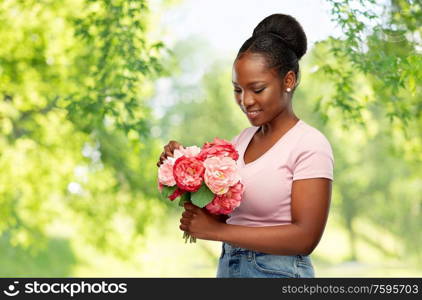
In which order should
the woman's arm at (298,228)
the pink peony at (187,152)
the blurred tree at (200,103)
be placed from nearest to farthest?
the woman's arm at (298,228)
the pink peony at (187,152)
the blurred tree at (200,103)

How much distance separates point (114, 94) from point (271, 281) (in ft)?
14.1

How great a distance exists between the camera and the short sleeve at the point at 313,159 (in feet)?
7.35

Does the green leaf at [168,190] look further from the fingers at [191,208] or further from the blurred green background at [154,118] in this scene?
the blurred green background at [154,118]

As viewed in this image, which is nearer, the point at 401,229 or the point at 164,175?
the point at 164,175

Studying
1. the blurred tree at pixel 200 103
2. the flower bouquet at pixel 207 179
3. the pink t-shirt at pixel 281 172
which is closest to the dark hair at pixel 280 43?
the pink t-shirt at pixel 281 172

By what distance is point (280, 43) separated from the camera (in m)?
2.46

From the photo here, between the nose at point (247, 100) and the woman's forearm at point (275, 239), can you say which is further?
the nose at point (247, 100)

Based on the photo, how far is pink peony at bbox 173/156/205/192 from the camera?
2.32 metres

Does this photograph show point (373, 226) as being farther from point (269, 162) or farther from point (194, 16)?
point (269, 162)

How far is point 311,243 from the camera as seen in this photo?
2.25 meters

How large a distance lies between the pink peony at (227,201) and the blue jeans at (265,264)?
0.17 m

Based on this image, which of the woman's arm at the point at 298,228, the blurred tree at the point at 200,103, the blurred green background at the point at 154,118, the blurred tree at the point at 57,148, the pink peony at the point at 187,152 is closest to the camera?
the woman's arm at the point at 298,228

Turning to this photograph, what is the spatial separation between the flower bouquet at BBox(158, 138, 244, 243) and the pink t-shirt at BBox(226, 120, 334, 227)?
0.07 metres

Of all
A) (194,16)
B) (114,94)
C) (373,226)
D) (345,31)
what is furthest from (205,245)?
(345,31)
